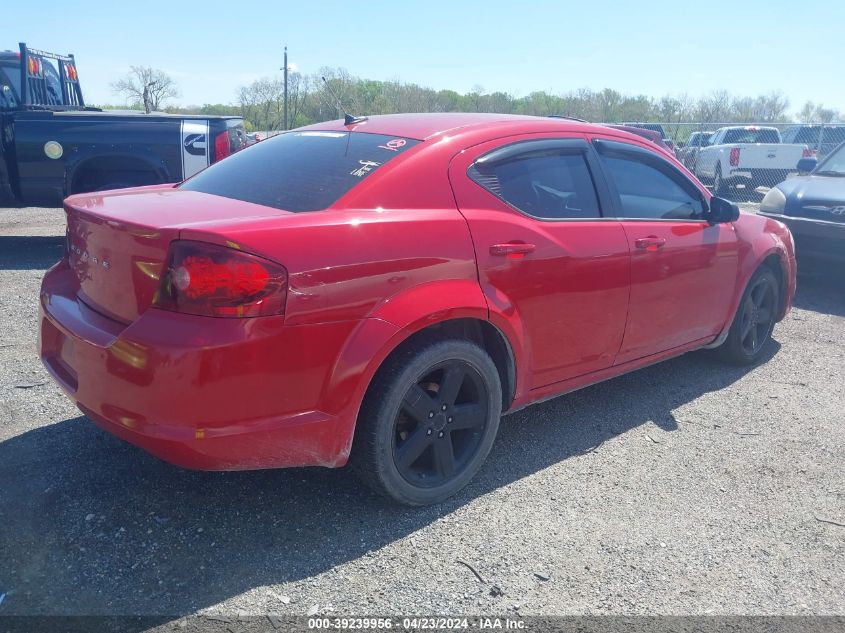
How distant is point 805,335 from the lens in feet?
19.9

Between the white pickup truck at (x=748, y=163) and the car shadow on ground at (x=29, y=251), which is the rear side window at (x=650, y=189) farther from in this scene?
the white pickup truck at (x=748, y=163)

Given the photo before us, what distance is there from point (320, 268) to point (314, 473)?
3.96 ft

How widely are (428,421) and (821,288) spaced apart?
654 centimetres

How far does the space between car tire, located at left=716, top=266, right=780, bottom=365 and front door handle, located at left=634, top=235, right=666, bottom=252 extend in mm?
1270

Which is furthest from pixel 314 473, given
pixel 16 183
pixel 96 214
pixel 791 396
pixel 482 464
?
pixel 16 183

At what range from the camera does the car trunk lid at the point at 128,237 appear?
8.40 ft

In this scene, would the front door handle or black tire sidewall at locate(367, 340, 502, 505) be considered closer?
black tire sidewall at locate(367, 340, 502, 505)

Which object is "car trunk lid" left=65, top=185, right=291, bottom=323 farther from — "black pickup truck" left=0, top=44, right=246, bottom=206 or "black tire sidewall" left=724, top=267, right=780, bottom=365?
"black pickup truck" left=0, top=44, right=246, bottom=206

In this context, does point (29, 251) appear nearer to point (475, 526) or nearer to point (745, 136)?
point (475, 526)

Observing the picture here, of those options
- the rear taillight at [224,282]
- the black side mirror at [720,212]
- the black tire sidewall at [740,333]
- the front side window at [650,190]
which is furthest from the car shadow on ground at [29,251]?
the black tire sidewall at [740,333]

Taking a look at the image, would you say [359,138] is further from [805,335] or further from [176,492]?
[805,335]

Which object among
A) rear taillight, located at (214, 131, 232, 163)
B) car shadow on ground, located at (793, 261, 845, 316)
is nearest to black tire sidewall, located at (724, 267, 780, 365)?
car shadow on ground, located at (793, 261, 845, 316)

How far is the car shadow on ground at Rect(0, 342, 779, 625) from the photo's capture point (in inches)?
98.3

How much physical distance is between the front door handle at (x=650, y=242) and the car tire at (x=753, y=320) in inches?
50.0
